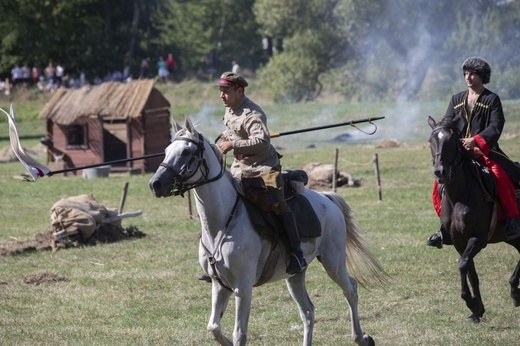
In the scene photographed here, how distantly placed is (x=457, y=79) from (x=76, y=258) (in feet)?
110

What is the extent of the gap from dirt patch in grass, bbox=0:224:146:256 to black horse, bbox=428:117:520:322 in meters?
8.02

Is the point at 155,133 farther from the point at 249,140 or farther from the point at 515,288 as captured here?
the point at 249,140

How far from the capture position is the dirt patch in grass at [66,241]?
1648cm

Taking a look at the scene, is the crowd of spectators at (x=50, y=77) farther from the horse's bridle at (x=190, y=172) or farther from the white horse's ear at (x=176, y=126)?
the horse's bridle at (x=190, y=172)

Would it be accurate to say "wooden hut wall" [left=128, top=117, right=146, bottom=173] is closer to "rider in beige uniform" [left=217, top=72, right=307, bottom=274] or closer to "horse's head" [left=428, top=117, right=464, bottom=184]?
"horse's head" [left=428, top=117, right=464, bottom=184]

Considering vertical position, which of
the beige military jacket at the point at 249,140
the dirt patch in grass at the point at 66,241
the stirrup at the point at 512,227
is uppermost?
the beige military jacket at the point at 249,140

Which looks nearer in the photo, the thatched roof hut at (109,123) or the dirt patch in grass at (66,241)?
the dirt patch in grass at (66,241)

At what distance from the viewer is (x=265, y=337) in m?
10.1

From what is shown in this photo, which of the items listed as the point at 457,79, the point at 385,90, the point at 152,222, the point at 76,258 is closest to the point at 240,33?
the point at 385,90

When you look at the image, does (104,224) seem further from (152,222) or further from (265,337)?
(265,337)

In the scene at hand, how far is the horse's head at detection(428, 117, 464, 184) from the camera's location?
9891mm

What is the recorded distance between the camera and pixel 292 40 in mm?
55000

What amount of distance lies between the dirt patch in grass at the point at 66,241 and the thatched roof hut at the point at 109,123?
11642 millimetres

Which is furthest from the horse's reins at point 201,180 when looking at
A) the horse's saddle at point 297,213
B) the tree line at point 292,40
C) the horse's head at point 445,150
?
the tree line at point 292,40
